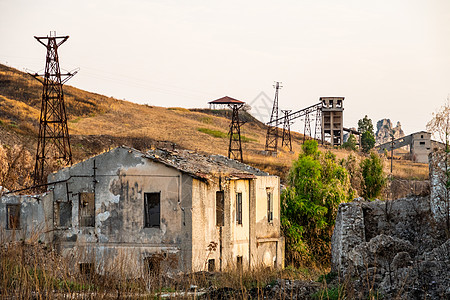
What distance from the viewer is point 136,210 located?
24797mm

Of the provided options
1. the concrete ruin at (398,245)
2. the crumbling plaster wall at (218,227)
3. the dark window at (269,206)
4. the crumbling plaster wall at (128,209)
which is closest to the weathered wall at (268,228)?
the dark window at (269,206)

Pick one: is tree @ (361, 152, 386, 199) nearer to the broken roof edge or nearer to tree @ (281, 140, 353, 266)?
tree @ (281, 140, 353, 266)

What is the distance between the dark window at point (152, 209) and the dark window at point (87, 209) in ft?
7.70

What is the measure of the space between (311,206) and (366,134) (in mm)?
59854

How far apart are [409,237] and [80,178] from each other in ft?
44.7

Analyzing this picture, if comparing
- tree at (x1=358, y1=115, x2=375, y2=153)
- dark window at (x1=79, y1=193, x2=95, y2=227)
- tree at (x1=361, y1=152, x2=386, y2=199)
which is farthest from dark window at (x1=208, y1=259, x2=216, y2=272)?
tree at (x1=358, y1=115, x2=375, y2=153)

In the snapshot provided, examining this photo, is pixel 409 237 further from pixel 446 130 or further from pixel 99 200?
pixel 99 200

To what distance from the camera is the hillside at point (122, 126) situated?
65.6 m

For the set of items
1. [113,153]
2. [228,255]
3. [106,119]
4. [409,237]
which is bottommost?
[228,255]

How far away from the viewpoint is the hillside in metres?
65.6

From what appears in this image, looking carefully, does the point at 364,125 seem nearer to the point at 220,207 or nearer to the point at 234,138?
the point at 234,138

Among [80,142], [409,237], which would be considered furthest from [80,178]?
[80,142]

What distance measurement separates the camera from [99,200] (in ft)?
82.8

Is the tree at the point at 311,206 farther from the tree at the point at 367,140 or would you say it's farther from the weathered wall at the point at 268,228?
the tree at the point at 367,140
